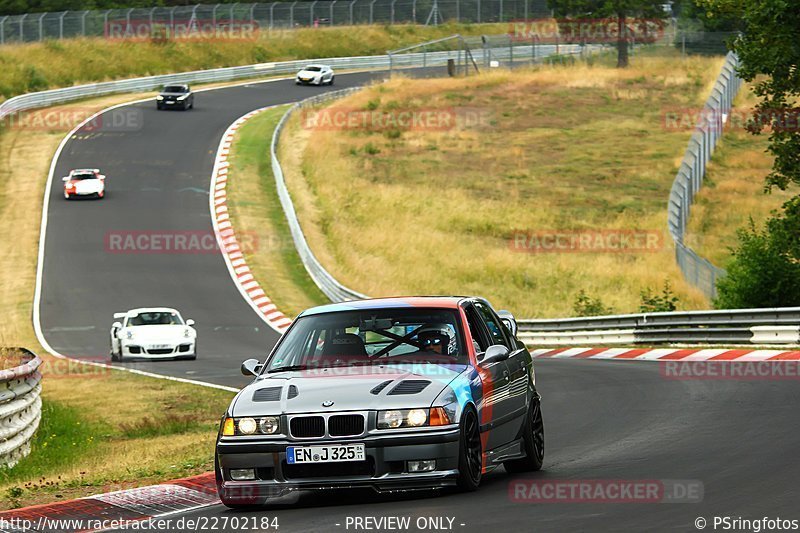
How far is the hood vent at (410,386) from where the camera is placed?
9.03 meters

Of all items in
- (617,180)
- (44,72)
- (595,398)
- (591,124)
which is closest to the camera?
(595,398)

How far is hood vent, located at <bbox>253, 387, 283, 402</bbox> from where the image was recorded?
9.13 meters

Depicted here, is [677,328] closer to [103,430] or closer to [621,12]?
[103,430]

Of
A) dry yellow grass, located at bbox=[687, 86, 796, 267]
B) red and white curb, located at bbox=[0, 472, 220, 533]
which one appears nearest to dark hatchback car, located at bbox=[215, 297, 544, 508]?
red and white curb, located at bbox=[0, 472, 220, 533]

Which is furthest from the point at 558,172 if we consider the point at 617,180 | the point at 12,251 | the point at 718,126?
the point at 12,251

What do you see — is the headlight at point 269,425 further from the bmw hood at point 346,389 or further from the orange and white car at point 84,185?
the orange and white car at point 84,185

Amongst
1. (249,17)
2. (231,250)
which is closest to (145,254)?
(231,250)

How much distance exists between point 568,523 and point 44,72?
67197 mm

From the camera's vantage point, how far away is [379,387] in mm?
9078

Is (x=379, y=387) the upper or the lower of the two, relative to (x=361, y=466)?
upper

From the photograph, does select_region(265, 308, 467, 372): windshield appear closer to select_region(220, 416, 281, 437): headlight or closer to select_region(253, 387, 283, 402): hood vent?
select_region(253, 387, 283, 402): hood vent

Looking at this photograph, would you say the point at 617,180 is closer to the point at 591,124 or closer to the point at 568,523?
the point at 591,124

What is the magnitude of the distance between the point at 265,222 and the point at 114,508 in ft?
120

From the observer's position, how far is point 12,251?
42156mm
